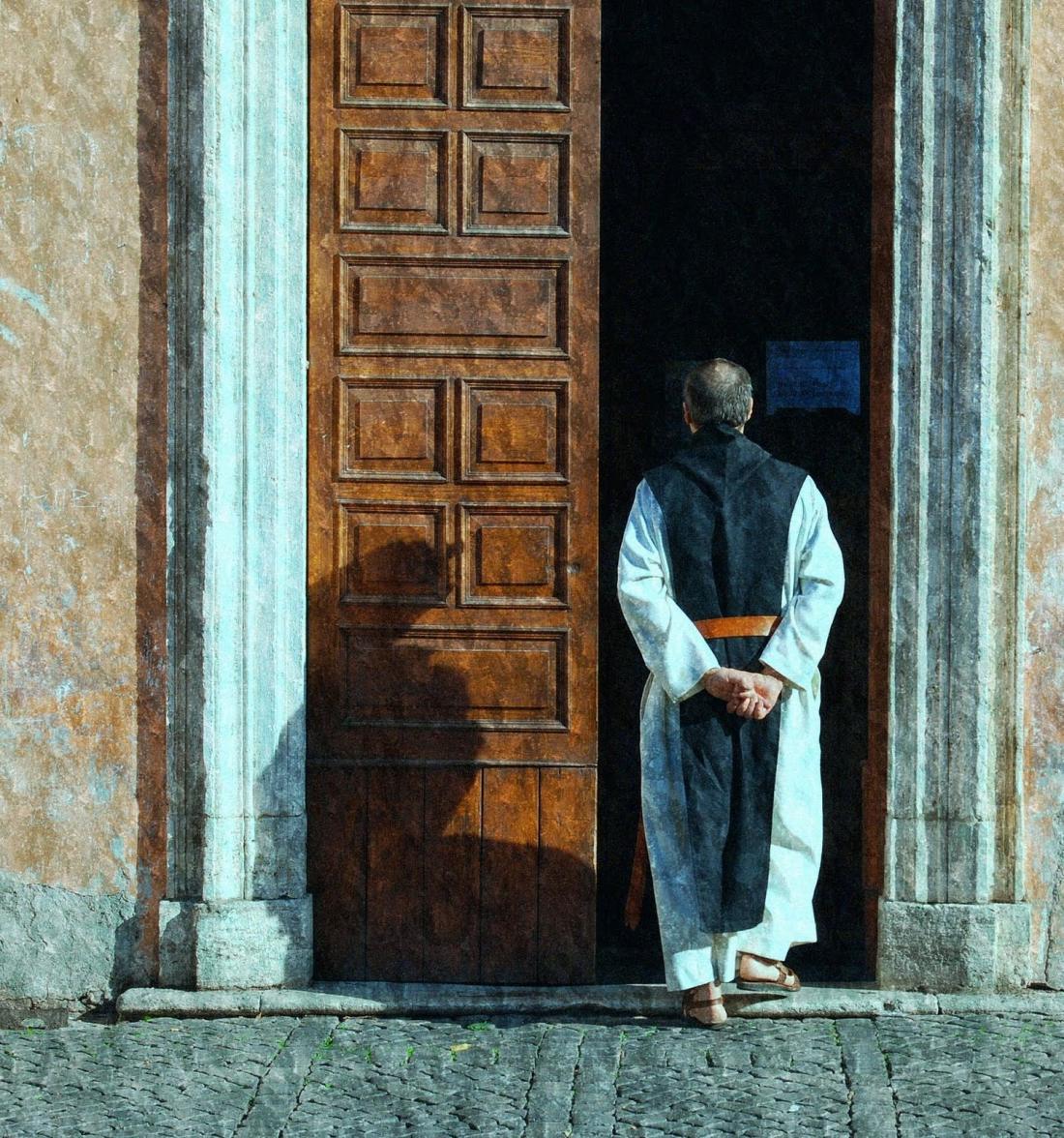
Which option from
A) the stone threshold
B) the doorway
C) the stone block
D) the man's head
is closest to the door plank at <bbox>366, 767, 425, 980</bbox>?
the doorway

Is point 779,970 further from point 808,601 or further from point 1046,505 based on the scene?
point 1046,505

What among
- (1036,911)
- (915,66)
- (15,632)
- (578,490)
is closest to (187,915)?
(15,632)

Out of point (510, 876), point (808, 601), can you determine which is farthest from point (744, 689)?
point (510, 876)

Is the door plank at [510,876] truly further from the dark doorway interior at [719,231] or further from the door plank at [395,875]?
the dark doorway interior at [719,231]

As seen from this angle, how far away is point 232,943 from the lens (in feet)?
18.1

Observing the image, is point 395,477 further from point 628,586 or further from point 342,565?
point 628,586

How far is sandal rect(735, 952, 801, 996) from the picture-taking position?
5.36 m

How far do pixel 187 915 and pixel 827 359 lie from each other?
12.1 feet

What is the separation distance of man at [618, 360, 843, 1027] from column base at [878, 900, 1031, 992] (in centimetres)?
34

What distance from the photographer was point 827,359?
750cm

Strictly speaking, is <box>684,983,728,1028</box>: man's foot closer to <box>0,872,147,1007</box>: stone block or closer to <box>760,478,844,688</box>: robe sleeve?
<box>760,478,844,688</box>: robe sleeve

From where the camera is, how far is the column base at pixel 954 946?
548 centimetres

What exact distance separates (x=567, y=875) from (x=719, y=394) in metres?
1.68

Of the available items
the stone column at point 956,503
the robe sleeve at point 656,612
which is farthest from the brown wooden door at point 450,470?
the stone column at point 956,503
